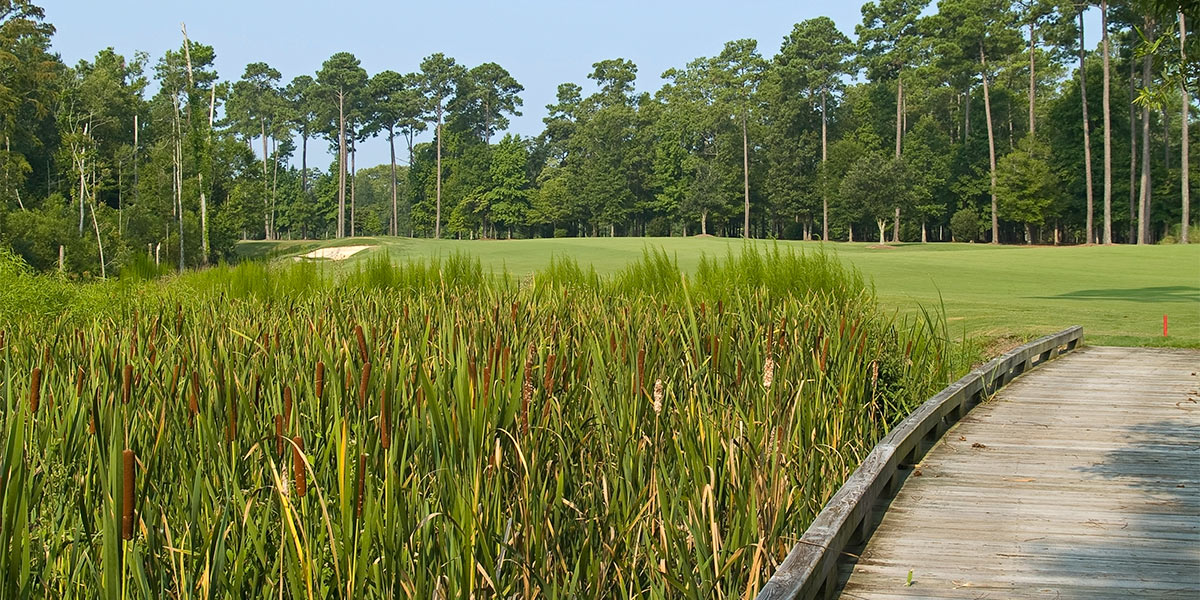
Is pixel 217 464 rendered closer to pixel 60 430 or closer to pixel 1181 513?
pixel 60 430

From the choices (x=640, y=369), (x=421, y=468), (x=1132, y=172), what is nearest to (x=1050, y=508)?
(x=640, y=369)

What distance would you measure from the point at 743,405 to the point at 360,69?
69.9m

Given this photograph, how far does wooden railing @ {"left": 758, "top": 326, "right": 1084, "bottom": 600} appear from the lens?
11.3ft

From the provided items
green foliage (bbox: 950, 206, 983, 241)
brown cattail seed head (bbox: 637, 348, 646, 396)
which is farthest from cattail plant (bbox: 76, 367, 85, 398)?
green foliage (bbox: 950, 206, 983, 241)

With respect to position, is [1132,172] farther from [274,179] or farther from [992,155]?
[274,179]

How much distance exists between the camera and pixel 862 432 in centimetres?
612

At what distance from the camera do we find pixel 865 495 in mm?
4324

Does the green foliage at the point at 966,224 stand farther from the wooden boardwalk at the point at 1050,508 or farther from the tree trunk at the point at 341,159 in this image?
the wooden boardwalk at the point at 1050,508

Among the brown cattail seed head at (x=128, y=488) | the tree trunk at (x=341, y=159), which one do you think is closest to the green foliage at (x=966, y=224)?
the tree trunk at (x=341, y=159)

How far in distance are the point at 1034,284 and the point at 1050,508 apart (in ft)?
59.5

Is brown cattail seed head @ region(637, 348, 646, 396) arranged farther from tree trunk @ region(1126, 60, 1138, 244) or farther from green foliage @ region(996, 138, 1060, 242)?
tree trunk @ region(1126, 60, 1138, 244)

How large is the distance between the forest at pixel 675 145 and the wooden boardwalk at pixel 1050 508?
91.5ft

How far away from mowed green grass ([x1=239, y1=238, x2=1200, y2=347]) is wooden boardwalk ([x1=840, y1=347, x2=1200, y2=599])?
1.31 m

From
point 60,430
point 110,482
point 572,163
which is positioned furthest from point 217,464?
point 572,163
